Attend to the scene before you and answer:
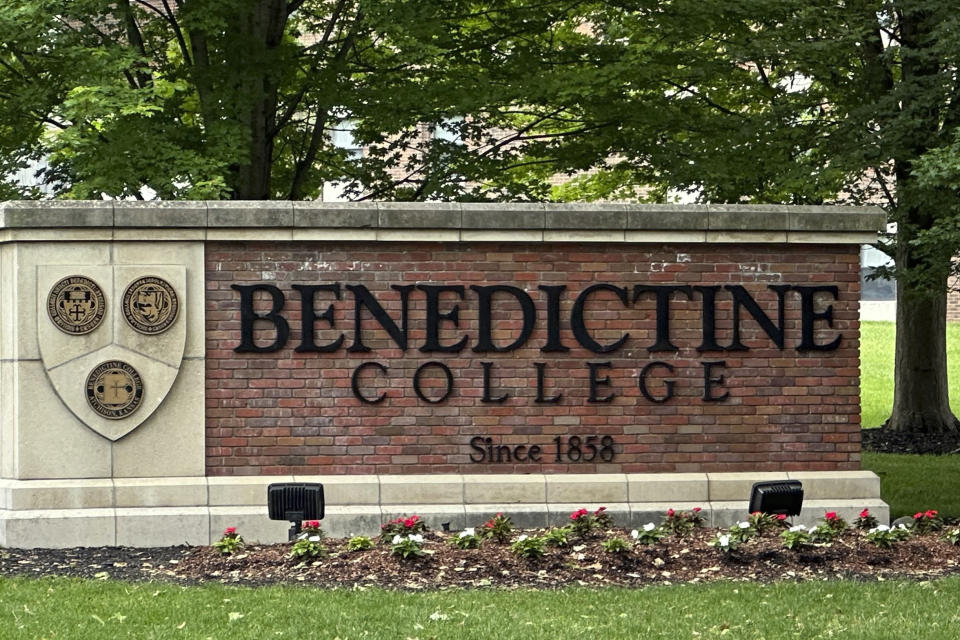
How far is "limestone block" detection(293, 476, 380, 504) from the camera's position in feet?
37.4

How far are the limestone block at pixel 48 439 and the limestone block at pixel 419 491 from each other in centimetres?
218

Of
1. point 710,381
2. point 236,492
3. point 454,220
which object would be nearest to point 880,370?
point 710,381

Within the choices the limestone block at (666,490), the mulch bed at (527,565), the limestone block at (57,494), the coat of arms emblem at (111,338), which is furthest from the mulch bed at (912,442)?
the limestone block at (57,494)

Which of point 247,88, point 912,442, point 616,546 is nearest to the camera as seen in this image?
point 616,546

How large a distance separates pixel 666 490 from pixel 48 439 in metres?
4.87

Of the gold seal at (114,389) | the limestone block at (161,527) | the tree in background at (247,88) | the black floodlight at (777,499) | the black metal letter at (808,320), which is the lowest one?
the limestone block at (161,527)

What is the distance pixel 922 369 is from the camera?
20.2 meters

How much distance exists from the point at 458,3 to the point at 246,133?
3.10 meters

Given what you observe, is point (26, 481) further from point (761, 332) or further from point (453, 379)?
point (761, 332)

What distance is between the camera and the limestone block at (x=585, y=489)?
11.6 m

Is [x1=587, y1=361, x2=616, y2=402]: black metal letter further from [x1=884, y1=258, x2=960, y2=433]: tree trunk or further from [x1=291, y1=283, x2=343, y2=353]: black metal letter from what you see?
[x1=884, y1=258, x2=960, y2=433]: tree trunk

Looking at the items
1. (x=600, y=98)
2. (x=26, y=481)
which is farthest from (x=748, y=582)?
(x=600, y=98)

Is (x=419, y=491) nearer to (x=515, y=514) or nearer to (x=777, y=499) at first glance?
(x=515, y=514)

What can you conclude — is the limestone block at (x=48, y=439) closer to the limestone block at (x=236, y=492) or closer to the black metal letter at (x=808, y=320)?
the limestone block at (x=236, y=492)
